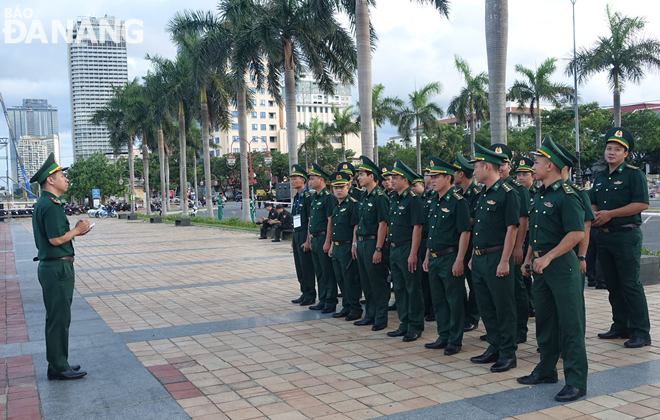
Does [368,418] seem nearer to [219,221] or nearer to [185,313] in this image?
[185,313]

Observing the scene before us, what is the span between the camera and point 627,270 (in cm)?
600

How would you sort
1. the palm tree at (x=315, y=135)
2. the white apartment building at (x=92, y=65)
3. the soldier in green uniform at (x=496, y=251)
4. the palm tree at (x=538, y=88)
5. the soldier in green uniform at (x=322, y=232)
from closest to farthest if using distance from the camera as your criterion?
the soldier in green uniform at (x=496, y=251)
the soldier in green uniform at (x=322, y=232)
the palm tree at (x=538, y=88)
the palm tree at (x=315, y=135)
the white apartment building at (x=92, y=65)

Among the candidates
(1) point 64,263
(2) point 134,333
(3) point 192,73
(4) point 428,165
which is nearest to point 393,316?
(4) point 428,165

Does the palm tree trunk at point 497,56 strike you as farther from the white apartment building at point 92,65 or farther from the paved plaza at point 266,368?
the white apartment building at point 92,65

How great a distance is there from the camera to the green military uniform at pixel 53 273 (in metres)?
5.51

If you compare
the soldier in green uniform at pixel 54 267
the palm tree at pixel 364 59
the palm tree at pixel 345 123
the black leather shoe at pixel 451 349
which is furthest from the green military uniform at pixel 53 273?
the palm tree at pixel 345 123

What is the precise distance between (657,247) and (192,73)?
1915cm

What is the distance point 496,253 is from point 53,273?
13.4 ft

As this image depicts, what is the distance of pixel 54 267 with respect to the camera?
5535 millimetres

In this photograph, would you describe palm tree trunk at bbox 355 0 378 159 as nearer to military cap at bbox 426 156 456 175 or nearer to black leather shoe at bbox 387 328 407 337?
black leather shoe at bbox 387 328 407 337

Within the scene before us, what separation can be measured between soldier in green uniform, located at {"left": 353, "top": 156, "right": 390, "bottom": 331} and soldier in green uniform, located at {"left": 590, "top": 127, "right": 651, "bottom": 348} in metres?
2.34

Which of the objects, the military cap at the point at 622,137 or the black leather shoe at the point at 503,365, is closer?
the black leather shoe at the point at 503,365

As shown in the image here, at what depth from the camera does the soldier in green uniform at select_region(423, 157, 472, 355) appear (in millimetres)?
5918

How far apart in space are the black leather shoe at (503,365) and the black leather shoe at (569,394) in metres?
0.79
